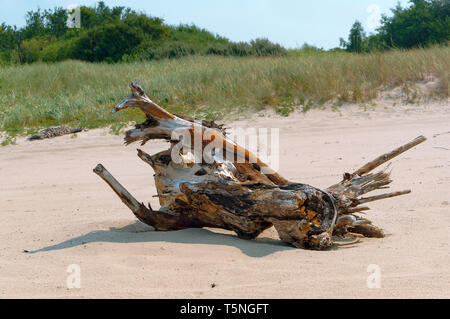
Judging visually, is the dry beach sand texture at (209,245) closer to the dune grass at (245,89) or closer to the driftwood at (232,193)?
the driftwood at (232,193)

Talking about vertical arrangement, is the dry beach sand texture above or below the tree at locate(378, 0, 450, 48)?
below

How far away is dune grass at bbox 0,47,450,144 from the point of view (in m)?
10.8

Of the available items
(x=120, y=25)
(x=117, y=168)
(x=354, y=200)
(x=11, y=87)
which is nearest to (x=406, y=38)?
(x=120, y=25)

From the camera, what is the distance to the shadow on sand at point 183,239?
4.02m

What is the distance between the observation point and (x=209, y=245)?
4043 millimetres

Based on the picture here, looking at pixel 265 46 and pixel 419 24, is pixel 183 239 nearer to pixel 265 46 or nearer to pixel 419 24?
pixel 265 46

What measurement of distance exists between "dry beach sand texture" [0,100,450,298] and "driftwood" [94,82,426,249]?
139 millimetres

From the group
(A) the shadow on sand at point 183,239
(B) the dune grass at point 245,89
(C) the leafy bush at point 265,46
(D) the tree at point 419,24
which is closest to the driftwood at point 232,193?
(A) the shadow on sand at point 183,239

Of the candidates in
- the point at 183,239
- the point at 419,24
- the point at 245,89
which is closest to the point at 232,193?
the point at 183,239

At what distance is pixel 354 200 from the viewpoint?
429 cm

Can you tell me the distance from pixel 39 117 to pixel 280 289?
9359 mm

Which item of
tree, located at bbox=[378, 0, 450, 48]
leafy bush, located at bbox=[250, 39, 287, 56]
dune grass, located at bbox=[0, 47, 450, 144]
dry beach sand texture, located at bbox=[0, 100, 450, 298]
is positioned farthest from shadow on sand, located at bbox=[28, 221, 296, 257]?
tree, located at bbox=[378, 0, 450, 48]

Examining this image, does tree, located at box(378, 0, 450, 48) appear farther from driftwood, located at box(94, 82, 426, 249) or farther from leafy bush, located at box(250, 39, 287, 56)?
driftwood, located at box(94, 82, 426, 249)

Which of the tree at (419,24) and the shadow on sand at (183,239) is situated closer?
the shadow on sand at (183,239)
